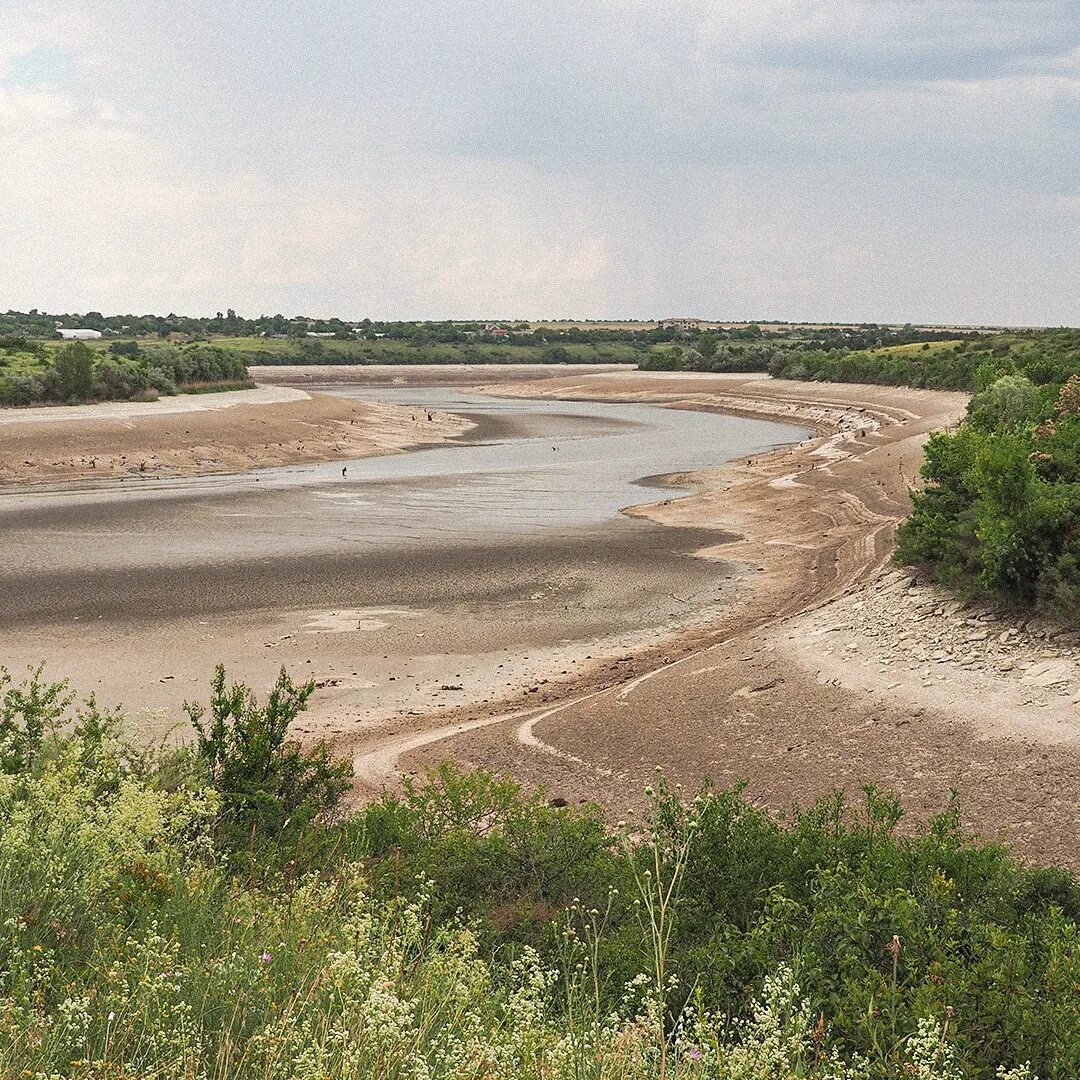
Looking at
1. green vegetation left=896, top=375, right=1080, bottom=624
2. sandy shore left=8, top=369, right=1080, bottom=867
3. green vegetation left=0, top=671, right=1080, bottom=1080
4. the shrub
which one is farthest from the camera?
green vegetation left=896, top=375, right=1080, bottom=624

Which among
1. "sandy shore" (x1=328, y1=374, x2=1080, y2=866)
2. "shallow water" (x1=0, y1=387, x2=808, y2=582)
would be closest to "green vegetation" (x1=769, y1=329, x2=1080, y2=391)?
"shallow water" (x1=0, y1=387, x2=808, y2=582)

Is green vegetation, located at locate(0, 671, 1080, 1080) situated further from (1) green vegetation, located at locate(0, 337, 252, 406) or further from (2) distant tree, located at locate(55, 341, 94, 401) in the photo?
(2) distant tree, located at locate(55, 341, 94, 401)

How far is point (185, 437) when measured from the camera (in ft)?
156

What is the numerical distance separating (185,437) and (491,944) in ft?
145

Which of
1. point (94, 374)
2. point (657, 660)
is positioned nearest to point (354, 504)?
point (657, 660)

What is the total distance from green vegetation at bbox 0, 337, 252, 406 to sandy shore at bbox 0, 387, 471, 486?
56.6 inches

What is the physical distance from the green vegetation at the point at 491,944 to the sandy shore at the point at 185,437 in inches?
1367

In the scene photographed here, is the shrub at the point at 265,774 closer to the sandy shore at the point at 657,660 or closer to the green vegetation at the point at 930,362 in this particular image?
the sandy shore at the point at 657,660

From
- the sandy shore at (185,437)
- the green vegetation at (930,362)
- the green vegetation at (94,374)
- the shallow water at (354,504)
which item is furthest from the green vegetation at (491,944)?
the green vegetation at (94,374)

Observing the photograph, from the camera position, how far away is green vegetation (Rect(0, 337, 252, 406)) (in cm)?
5200

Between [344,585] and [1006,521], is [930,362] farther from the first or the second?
[1006,521]

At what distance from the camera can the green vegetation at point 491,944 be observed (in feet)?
12.8

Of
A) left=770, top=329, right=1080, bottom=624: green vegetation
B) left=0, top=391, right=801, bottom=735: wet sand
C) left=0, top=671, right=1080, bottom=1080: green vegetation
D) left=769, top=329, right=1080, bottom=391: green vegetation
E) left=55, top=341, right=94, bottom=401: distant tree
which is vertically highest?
left=769, top=329, right=1080, bottom=391: green vegetation

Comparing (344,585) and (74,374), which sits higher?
(74,374)
